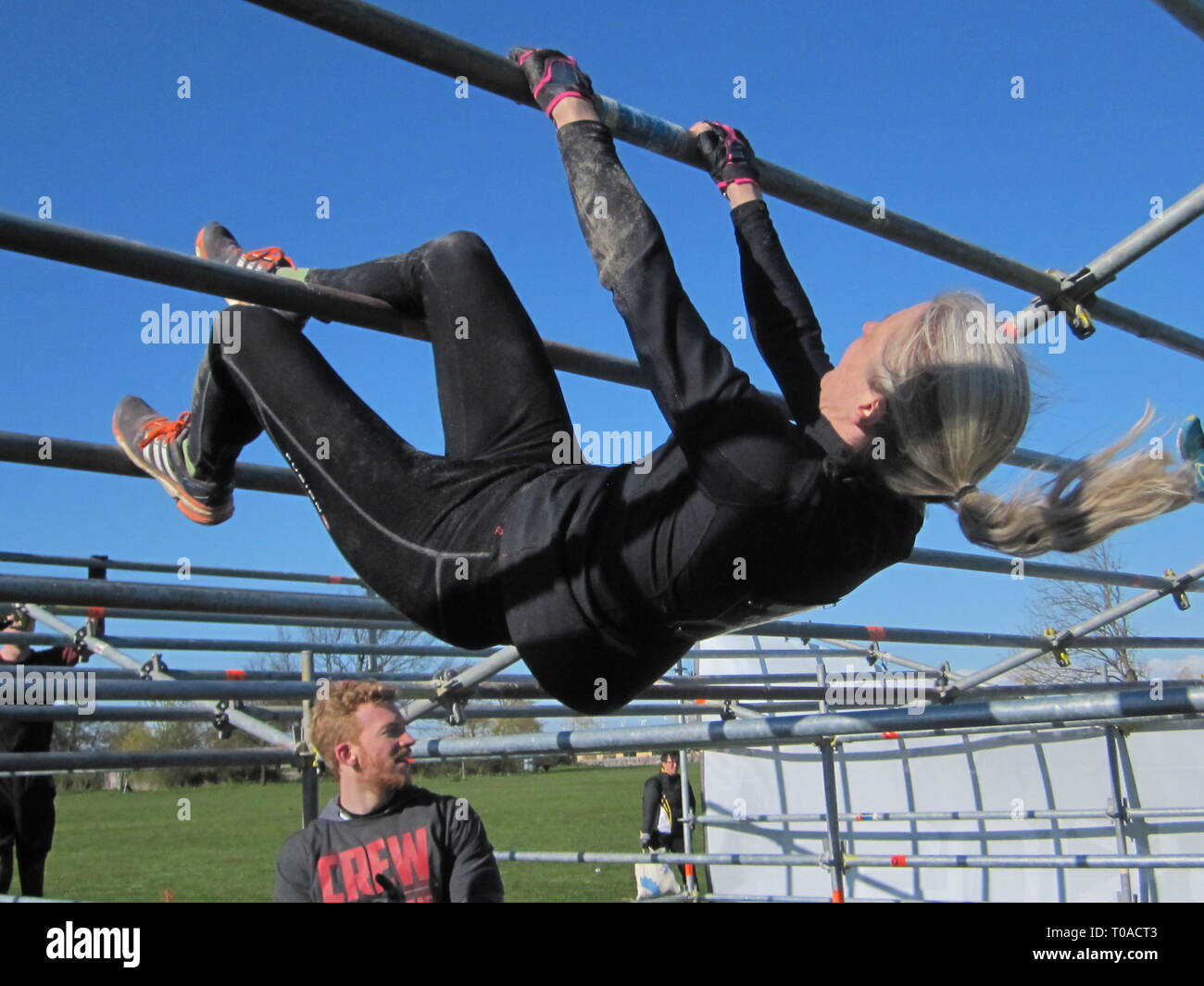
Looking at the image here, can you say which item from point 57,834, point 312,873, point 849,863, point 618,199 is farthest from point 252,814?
point 618,199

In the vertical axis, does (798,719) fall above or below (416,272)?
below

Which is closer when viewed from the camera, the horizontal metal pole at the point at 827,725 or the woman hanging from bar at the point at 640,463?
the woman hanging from bar at the point at 640,463

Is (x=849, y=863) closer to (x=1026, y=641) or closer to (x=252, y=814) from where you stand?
(x=1026, y=641)

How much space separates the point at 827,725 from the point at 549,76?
5.98 feet

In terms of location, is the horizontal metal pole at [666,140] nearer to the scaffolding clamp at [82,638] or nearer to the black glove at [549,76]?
the black glove at [549,76]

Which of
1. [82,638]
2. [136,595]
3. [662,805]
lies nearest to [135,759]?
[82,638]

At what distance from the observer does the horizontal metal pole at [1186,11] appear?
6.87 feet

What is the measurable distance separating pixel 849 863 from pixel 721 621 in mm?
4480

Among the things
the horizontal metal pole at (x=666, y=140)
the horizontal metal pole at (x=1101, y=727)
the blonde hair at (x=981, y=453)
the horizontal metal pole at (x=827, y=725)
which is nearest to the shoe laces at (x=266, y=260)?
the horizontal metal pole at (x=666, y=140)

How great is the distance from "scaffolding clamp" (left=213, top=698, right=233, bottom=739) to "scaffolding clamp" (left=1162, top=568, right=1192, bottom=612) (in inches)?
165

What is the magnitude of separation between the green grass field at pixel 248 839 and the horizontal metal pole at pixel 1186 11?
440 inches

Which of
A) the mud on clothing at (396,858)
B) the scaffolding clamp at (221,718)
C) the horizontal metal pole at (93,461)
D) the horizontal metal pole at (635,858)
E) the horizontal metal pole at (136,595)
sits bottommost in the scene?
the horizontal metal pole at (635,858)

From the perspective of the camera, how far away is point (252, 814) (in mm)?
28328

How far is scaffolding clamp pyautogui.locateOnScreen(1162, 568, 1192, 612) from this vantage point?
205 inches
